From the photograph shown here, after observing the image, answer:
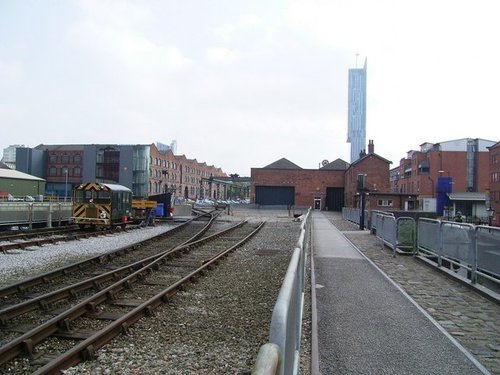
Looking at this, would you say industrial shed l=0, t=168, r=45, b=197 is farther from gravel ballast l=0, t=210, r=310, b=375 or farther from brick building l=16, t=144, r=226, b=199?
gravel ballast l=0, t=210, r=310, b=375

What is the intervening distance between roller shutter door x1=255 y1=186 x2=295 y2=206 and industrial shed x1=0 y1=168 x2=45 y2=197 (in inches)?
1336

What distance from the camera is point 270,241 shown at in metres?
19.8

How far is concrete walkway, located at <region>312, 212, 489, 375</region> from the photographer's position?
15.7 ft

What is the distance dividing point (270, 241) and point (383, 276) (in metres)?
9.96

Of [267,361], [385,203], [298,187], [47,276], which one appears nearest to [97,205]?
[47,276]

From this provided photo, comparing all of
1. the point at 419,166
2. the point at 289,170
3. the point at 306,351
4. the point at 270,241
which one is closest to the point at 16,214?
the point at 270,241

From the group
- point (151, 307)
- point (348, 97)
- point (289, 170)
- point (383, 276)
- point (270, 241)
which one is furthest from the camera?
point (348, 97)

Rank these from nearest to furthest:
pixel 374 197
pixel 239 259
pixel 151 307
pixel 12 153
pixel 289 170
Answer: pixel 151 307 → pixel 239 259 → pixel 374 197 → pixel 289 170 → pixel 12 153

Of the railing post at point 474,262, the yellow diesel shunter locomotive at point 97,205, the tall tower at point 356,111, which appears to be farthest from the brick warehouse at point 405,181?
the tall tower at point 356,111

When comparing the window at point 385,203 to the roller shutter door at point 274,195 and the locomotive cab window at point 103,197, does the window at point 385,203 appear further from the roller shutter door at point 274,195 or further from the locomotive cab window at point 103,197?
the locomotive cab window at point 103,197

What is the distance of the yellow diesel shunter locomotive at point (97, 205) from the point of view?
22156 millimetres

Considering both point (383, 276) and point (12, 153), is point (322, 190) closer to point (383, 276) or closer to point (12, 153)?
point (383, 276)

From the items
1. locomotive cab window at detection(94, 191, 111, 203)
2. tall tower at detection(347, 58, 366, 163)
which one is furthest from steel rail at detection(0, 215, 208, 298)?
tall tower at detection(347, 58, 366, 163)

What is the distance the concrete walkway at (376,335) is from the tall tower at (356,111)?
170m
